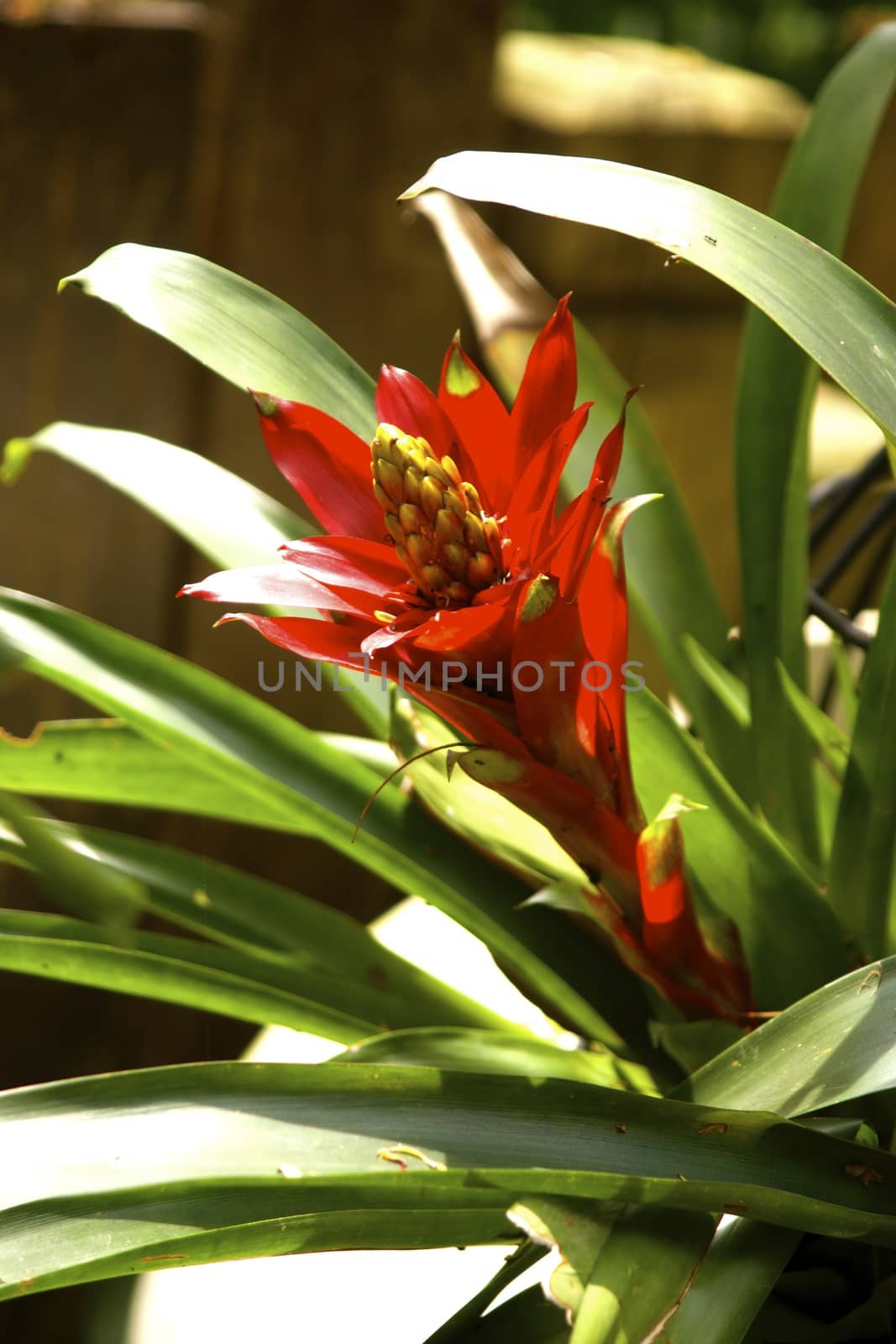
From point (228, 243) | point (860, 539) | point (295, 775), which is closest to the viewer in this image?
point (295, 775)

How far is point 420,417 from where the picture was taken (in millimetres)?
344

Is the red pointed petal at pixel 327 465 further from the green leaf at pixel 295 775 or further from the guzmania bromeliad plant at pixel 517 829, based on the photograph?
the green leaf at pixel 295 775

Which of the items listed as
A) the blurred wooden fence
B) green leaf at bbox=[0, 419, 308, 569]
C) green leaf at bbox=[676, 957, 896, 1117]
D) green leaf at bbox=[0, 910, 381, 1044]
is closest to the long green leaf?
green leaf at bbox=[0, 419, 308, 569]

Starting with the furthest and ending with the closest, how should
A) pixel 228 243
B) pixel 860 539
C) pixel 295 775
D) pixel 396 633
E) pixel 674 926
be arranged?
pixel 228 243, pixel 860 539, pixel 295 775, pixel 674 926, pixel 396 633

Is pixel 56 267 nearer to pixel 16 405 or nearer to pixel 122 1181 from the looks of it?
pixel 16 405

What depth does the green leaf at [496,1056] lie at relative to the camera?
42cm

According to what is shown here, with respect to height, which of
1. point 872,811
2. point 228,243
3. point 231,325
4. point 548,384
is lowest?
point 872,811

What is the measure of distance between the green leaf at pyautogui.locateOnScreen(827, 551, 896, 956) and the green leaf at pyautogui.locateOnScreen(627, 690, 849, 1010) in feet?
0.07

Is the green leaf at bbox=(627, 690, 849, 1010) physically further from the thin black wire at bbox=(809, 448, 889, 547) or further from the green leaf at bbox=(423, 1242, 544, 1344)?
the thin black wire at bbox=(809, 448, 889, 547)

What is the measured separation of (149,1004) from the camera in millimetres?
1238

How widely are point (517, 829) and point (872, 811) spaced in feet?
0.42

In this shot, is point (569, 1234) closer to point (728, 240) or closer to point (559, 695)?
point (559, 695)

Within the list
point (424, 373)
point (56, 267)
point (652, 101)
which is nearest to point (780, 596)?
point (56, 267)

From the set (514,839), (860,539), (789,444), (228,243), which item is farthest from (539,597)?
(228,243)
